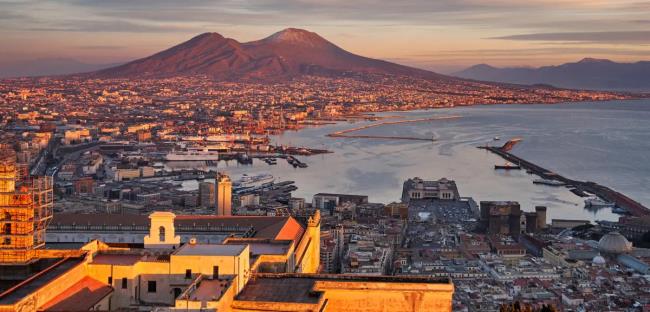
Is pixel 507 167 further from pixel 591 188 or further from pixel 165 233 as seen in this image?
pixel 165 233

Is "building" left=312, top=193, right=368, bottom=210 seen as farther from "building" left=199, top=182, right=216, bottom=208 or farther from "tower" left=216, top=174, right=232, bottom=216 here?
"tower" left=216, top=174, right=232, bottom=216

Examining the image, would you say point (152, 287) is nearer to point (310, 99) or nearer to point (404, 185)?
point (404, 185)

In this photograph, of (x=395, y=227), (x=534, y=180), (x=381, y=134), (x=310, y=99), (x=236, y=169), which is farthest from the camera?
(x=310, y=99)

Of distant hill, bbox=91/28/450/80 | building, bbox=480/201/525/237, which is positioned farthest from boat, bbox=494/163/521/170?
distant hill, bbox=91/28/450/80

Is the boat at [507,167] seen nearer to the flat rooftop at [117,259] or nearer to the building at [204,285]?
the building at [204,285]

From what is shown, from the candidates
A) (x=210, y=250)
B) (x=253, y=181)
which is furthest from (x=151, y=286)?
(x=253, y=181)

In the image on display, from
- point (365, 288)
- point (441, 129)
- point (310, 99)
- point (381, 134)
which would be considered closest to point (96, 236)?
point (365, 288)
